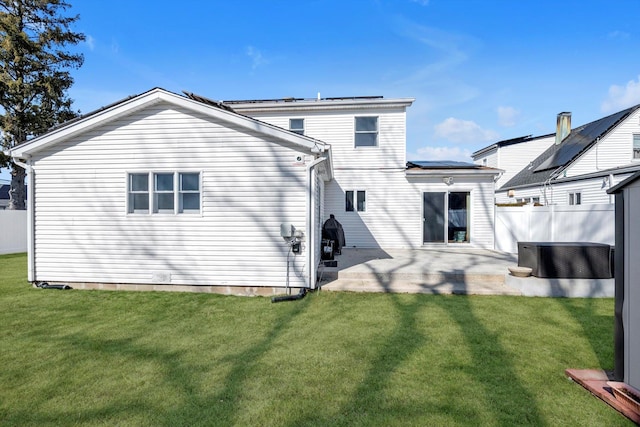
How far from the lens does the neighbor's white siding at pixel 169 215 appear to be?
20.9 feet

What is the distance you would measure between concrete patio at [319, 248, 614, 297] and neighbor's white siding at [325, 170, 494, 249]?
2.98 metres

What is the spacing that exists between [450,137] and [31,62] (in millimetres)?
37936

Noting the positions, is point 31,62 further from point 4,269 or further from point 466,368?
point 466,368

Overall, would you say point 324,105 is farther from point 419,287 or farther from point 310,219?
point 419,287

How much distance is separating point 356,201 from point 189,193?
6.66 m

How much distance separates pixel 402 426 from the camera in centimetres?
244

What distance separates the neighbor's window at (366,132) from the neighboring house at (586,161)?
724 centimetres

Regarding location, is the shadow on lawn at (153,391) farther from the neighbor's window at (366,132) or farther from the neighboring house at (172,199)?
the neighbor's window at (366,132)

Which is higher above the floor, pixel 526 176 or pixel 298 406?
pixel 526 176

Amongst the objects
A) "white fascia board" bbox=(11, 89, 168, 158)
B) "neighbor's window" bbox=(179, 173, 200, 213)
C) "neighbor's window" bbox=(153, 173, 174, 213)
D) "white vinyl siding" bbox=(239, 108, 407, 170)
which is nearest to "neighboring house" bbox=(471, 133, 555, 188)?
"white vinyl siding" bbox=(239, 108, 407, 170)

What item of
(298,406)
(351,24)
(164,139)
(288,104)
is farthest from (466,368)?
(351,24)

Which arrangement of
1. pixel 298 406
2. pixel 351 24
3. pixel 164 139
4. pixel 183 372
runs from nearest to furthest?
pixel 298 406 → pixel 183 372 → pixel 164 139 → pixel 351 24

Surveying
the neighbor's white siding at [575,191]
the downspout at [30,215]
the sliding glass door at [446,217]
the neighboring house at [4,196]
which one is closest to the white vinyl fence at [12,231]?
the downspout at [30,215]

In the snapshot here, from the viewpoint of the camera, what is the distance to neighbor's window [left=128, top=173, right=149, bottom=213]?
670 cm
